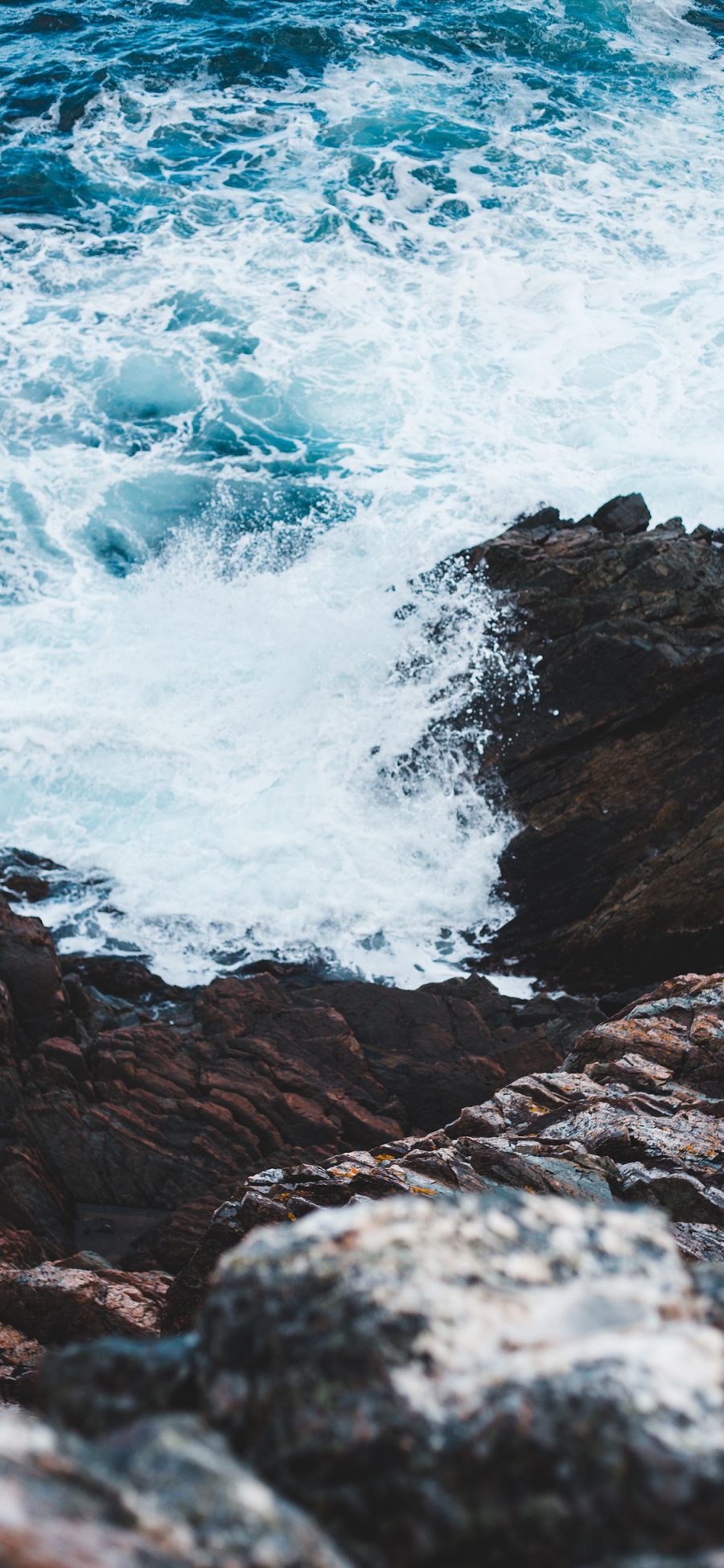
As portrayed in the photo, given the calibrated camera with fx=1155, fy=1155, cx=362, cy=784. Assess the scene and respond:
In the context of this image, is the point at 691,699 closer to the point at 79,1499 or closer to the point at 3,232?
the point at 79,1499

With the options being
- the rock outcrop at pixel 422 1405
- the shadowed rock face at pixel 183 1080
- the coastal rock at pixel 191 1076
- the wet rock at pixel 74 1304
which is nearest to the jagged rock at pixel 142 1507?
the rock outcrop at pixel 422 1405

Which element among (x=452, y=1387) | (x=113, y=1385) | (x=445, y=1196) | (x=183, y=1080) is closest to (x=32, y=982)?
(x=183, y=1080)

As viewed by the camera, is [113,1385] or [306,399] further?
[306,399]

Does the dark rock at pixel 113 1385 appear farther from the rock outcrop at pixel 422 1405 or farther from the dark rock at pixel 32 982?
the dark rock at pixel 32 982

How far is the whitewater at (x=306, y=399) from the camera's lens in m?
17.1

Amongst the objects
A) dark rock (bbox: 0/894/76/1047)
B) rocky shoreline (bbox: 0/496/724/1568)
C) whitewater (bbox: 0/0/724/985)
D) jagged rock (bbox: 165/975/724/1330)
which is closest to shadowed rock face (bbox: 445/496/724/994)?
rocky shoreline (bbox: 0/496/724/1568)

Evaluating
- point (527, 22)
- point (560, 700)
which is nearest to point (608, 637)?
point (560, 700)

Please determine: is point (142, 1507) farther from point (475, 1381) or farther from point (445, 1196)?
point (445, 1196)

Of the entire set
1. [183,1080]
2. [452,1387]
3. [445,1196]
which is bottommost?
[183,1080]

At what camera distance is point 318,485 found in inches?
922

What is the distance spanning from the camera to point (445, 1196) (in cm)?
652

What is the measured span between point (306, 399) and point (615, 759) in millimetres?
13344

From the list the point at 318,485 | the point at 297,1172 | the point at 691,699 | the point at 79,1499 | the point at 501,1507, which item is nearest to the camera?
the point at 79,1499

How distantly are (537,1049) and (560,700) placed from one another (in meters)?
5.36
